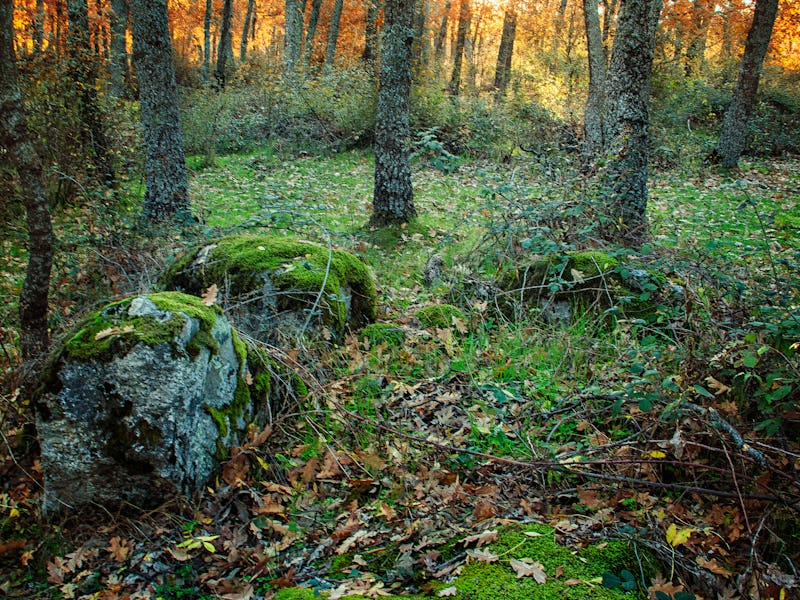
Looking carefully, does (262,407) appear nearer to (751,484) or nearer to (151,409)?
(151,409)

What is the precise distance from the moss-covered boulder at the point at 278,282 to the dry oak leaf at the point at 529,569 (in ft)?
8.89

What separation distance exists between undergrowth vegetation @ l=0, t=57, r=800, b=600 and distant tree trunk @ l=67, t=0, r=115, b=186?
5.40 ft

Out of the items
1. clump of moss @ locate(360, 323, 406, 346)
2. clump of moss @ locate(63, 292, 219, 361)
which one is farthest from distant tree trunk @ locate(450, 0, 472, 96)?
clump of moss @ locate(63, 292, 219, 361)

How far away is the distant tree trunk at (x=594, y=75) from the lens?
14602mm

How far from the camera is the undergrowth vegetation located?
288 cm

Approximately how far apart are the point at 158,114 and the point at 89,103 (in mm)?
1001

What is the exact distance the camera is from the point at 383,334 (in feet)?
17.6

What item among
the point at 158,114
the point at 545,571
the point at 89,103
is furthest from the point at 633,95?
the point at 89,103

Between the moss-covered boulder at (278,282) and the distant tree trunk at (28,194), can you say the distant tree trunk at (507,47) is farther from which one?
the distant tree trunk at (28,194)

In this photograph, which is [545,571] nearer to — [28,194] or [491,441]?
[491,441]

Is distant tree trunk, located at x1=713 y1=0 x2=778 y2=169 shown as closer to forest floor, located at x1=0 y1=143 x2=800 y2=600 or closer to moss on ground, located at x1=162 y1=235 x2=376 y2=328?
forest floor, located at x1=0 y1=143 x2=800 y2=600

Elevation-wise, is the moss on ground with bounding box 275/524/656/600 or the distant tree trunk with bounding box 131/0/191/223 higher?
the distant tree trunk with bounding box 131/0/191/223

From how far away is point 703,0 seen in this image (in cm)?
2445

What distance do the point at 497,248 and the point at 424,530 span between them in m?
4.31
